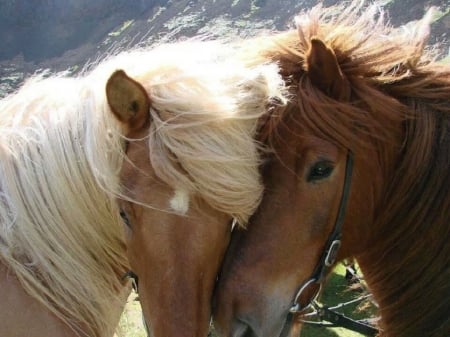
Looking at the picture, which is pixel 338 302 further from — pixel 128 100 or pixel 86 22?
pixel 86 22

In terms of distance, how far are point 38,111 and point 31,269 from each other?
2.06ft

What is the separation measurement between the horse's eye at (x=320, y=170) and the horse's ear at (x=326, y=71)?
10.3 inches

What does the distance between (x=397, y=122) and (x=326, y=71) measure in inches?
13.2

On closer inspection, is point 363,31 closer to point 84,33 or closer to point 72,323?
point 72,323

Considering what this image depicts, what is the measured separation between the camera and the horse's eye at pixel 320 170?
1801 millimetres

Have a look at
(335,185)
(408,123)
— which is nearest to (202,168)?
(335,185)

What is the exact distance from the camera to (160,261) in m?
1.67

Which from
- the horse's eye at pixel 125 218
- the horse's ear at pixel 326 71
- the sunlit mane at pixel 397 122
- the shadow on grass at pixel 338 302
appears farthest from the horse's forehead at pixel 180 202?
the shadow on grass at pixel 338 302

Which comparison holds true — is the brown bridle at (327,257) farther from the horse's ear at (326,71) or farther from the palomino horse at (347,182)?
the horse's ear at (326,71)

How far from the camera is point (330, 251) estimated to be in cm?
189

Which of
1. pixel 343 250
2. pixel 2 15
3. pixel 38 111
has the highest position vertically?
pixel 38 111

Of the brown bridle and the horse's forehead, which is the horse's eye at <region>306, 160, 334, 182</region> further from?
the horse's forehead

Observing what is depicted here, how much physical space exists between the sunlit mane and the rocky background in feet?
79.2

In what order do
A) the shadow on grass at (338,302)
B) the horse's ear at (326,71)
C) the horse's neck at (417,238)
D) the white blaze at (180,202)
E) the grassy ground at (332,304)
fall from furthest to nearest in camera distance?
1. the shadow on grass at (338,302)
2. the grassy ground at (332,304)
3. the horse's neck at (417,238)
4. the horse's ear at (326,71)
5. the white blaze at (180,202)
